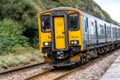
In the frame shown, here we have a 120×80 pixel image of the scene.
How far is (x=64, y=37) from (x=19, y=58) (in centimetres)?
497

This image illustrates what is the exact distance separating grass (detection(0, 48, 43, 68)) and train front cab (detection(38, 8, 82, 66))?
2.96 metres

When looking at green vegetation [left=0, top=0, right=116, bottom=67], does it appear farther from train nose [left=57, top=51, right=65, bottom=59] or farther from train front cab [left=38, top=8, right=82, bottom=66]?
train nose [left=57, top=51, right=65, bottom=59]

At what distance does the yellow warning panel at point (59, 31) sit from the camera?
19016 millimetres

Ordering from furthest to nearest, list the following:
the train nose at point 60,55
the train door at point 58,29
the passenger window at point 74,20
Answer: the passenger window at point 74,20 → the train door at point 58,29 → the train nose at point 60,55

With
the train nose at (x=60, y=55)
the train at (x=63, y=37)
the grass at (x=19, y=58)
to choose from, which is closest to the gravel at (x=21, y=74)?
the train at (x=63, y=37)

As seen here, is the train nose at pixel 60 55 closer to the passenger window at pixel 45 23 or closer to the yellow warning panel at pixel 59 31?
the yellow warning panel at pixel 59 31

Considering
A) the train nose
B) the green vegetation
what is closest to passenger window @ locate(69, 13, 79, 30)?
the train nose

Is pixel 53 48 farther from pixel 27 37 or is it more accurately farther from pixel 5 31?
pixel 27 37

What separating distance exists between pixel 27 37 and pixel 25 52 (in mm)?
5679

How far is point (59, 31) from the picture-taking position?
19.1 meters

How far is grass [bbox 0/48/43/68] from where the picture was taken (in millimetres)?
21188

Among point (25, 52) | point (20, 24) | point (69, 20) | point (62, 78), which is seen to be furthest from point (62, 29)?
point (20, 24)

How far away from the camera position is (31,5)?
31688 millimetres

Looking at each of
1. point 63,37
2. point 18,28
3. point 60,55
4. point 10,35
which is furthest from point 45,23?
point 18,28
